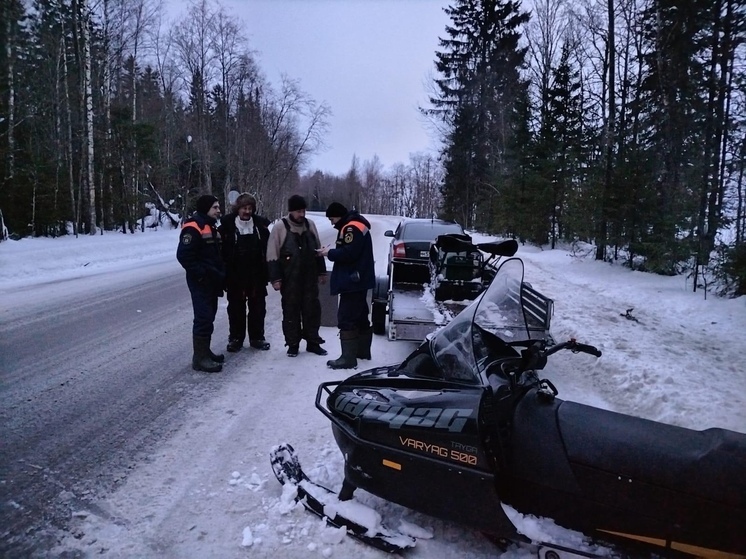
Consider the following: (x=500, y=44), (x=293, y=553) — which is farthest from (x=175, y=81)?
(x=293, y=553)

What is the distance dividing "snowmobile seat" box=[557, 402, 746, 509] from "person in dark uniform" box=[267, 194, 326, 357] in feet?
13.2

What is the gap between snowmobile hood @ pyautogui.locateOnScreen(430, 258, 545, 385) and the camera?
2736mm

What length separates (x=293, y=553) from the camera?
2.40 metres

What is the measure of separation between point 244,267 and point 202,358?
1.30 m

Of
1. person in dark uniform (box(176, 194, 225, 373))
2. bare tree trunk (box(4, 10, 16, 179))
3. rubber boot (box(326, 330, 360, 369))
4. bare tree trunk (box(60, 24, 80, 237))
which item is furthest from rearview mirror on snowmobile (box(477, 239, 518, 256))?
bare tree trunk (box(60, 24, 80, 237))

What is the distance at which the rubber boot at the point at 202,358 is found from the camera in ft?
16.8

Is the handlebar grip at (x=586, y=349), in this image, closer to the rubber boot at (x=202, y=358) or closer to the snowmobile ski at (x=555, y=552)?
the snowmobile ski at (x=555, y=552)

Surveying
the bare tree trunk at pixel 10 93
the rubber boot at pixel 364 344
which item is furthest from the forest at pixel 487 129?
the rubber boot at pixel 364 344

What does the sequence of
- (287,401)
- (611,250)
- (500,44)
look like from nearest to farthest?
(287,401), (611,250), (500,44)

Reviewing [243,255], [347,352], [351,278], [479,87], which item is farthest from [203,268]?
[479,87]

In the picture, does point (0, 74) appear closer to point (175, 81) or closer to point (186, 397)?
point (175, 81)

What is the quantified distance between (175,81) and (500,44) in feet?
72.4

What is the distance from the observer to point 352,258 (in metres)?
5.23

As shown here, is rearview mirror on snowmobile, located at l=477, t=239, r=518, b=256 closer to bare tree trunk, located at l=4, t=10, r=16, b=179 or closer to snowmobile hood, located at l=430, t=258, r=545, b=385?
snowmobile hood, located at l=430, t=258, r=545, b=385
